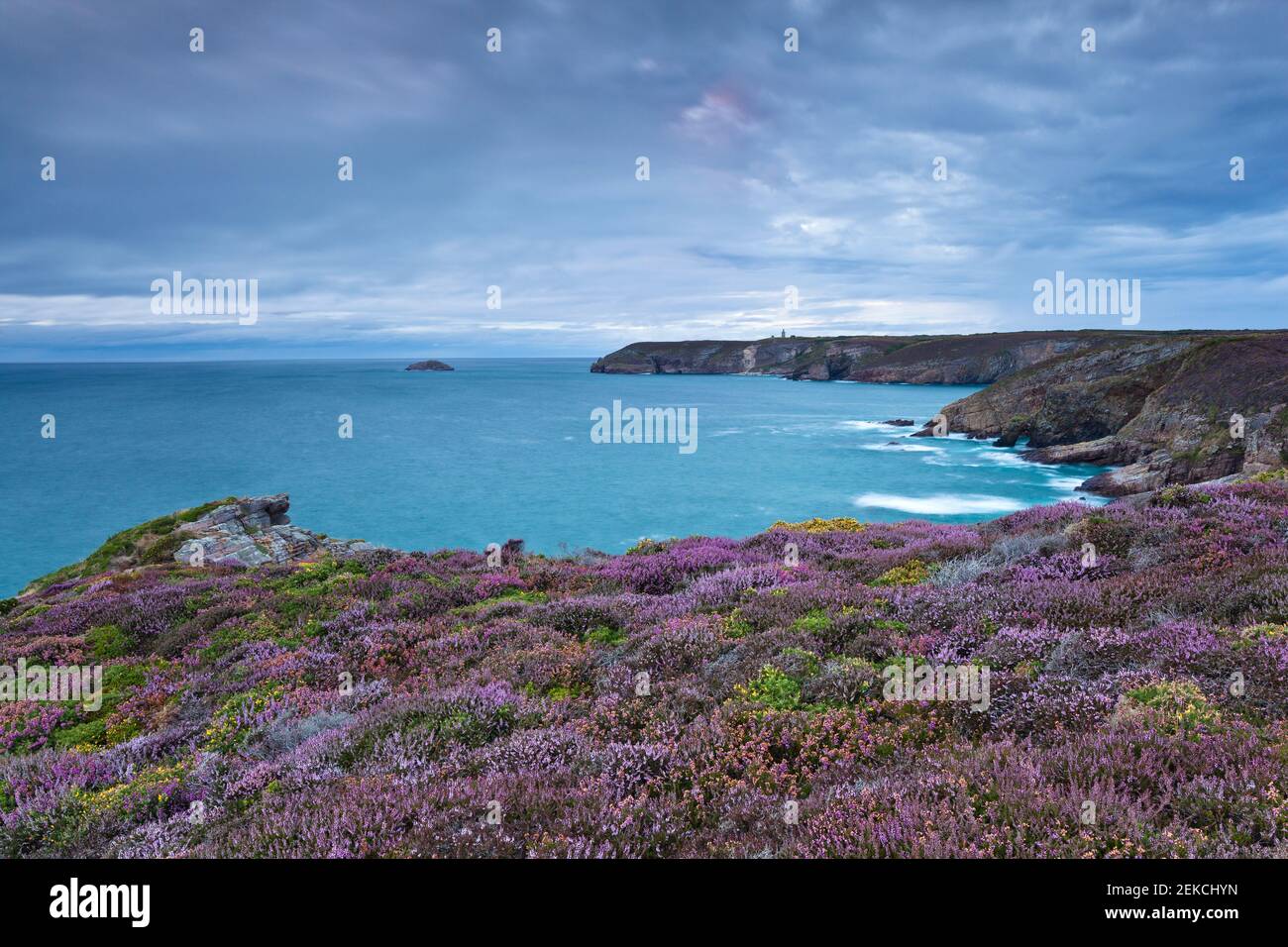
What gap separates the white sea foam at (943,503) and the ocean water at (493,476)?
23cm

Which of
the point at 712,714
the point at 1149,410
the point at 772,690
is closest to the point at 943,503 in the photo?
the point at 1149,410

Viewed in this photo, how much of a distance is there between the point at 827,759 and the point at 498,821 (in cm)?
307

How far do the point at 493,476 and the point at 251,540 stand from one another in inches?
1733

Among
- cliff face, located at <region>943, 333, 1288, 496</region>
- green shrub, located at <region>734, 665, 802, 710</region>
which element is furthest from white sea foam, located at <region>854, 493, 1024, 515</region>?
green shrub, located at <region>734, 665, 802, 710</region>

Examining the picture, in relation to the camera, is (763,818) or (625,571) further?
(625,571)

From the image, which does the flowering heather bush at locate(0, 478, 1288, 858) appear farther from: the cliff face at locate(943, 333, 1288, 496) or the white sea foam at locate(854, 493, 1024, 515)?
the cliff face at locate(943, 333, 1288, 496)

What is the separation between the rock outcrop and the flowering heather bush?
1075 cm

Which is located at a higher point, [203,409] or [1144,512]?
[203,409]

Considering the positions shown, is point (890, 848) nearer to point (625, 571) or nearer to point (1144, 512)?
point (625, 571)

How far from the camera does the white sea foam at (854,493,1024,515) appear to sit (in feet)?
164

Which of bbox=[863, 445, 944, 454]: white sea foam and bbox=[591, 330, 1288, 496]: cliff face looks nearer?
bbox=[591, 330, 1288, 496]: cliff face
